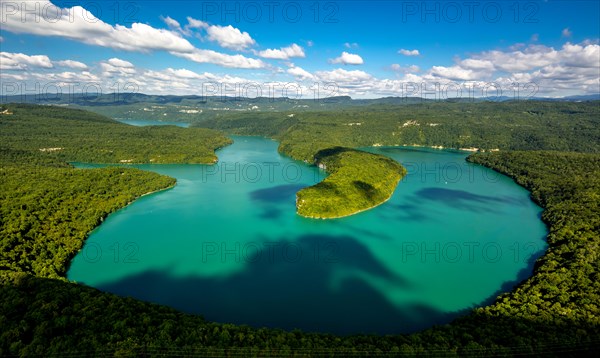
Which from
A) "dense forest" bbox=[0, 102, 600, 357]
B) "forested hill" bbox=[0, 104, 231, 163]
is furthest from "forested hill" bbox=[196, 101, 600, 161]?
"dense forest" bbox=[0, 102, 600, 357]

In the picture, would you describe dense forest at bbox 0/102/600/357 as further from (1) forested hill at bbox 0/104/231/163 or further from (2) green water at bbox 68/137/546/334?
(1) forested hill at bbox 0/104/231/163

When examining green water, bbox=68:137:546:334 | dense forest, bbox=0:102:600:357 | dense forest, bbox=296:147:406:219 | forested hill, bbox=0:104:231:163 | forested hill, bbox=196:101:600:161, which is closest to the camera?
dense forest, bbox=0:102:600:357

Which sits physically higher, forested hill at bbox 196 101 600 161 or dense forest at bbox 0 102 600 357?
forested hill at bbox 196 101 600 161

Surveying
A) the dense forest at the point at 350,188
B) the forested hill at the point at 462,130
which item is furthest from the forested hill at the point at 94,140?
the dense forest at the point at 350,188

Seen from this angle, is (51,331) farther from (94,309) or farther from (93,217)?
(93,217)

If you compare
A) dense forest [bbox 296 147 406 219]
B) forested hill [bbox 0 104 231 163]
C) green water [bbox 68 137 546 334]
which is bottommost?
green water [bbox 68 137 546 334]

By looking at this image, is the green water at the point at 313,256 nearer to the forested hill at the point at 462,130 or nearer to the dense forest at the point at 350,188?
the dense forest at the point at 350,188

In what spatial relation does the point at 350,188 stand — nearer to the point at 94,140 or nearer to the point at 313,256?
the point at 313,256

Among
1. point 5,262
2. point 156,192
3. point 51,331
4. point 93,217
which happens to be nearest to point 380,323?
point 51,331

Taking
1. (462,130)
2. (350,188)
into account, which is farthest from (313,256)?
(462,130)
